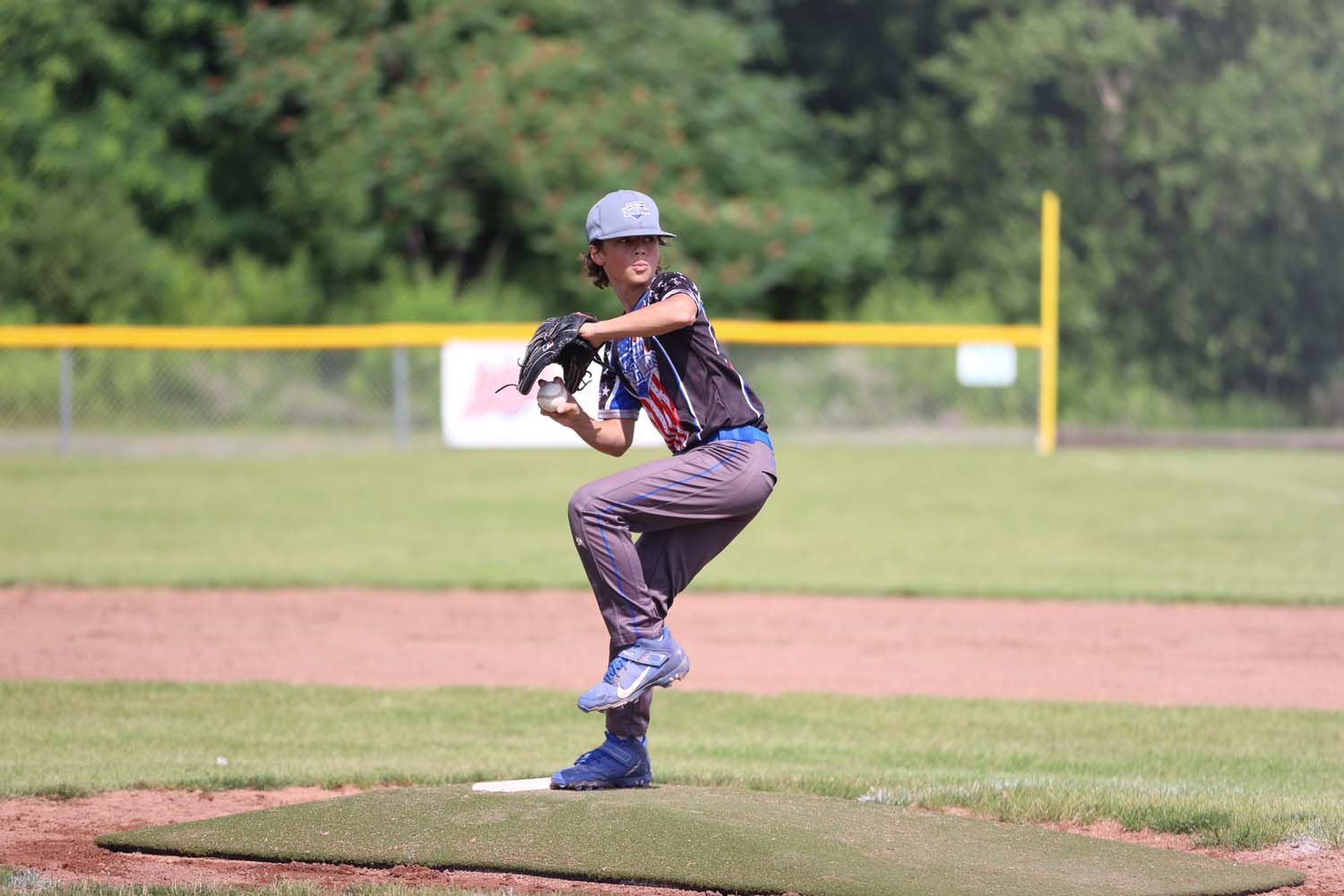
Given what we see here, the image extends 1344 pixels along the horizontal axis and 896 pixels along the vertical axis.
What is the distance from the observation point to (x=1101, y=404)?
2525 cm

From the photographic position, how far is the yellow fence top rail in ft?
65.7

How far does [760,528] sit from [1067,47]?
1533 centimetres

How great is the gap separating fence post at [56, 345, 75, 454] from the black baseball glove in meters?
16.4

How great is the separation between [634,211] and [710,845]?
1.97 metres

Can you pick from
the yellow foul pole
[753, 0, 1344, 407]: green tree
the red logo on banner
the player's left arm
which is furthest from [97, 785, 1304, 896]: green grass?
[753, 0, 1344, 407]: green tree

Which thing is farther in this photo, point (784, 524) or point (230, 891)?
point (784, 524)

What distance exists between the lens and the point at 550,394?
5.01 meters

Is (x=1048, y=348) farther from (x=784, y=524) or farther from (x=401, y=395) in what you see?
(x=401, y=395)

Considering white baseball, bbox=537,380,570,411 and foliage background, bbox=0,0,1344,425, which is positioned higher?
foliage background, bbox=0,0,1344,425

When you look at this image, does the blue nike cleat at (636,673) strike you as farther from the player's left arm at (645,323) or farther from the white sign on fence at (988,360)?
A: the white sign on fence at (988,360)

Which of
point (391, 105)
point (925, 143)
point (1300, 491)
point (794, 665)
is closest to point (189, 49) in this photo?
point (391, 105)

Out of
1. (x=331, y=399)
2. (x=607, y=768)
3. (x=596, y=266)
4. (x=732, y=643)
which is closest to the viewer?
(x=596, y=266)

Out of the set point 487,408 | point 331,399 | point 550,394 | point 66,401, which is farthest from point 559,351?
point 66,401

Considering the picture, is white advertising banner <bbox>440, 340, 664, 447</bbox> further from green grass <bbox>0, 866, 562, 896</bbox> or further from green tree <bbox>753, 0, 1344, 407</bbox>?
green grass <bbox>0, 866, 562, 896</bbox>
